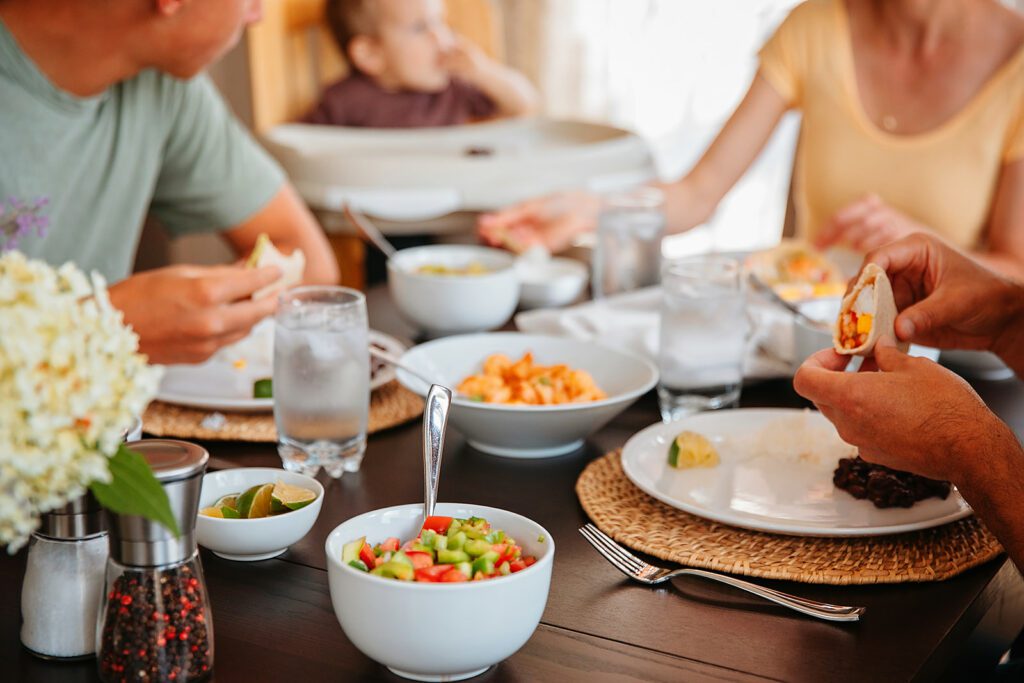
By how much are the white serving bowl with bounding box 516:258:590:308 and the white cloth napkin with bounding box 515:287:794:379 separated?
0.15 metres

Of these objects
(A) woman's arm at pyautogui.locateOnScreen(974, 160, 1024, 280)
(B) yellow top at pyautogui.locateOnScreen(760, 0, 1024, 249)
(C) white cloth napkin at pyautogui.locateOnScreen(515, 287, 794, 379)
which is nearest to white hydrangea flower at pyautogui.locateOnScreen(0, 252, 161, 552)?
(C) white cloth napkin at pyautogui.locateOnScreen(515, 287, 794, 379)

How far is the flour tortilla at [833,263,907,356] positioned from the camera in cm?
112

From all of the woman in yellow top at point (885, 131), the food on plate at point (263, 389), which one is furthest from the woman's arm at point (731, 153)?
the food on plate at point (263, 389)

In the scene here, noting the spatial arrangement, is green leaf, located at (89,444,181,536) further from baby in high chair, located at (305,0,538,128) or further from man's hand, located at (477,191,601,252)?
baby in high chair, located at (305,0,538,128)

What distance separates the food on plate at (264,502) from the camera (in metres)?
0.95

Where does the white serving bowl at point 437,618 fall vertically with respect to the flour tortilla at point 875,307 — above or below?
below

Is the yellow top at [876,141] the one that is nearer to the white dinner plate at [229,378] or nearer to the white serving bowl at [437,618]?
the white dinner plate at [229,378]

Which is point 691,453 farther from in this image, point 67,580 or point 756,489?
point 67,580

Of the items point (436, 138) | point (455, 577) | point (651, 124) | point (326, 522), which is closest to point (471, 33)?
point (436, 138)

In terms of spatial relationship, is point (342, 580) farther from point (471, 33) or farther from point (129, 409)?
point (471, 33)

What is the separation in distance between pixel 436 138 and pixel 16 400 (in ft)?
9.44

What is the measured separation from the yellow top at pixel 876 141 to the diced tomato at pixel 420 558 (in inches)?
69.6

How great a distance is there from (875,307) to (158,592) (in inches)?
30.4

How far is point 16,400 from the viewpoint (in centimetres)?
59
